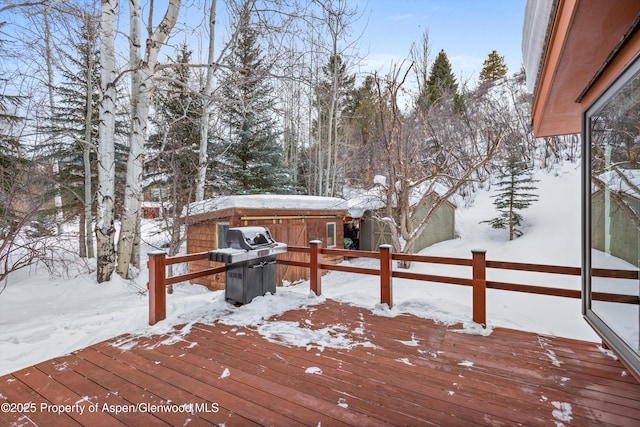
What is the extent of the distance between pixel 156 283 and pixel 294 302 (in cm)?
185

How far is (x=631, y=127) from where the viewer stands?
76.9 inches

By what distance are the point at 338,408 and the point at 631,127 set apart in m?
2.67

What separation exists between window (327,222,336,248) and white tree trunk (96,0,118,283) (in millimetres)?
6230

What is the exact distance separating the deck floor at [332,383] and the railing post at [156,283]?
418mm

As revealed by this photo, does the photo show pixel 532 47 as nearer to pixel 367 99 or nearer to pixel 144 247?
pixel 144 247

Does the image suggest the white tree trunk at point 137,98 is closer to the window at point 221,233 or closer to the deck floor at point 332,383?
the window at point 221,233

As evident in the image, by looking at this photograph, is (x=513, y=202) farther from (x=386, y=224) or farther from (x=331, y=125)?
(x=331, y=125)

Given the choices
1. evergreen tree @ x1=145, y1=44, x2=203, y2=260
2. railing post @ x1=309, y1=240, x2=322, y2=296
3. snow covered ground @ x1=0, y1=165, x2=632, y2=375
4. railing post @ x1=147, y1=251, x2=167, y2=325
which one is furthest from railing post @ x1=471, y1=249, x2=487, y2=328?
evergreen tree @ x1=145, y1=44, x2=203, y2=260

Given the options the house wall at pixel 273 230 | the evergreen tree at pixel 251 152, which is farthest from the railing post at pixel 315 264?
the evergreen tree at pixel 251 152

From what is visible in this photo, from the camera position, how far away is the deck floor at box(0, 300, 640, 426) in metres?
2.02

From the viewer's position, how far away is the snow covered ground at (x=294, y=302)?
3410 mm

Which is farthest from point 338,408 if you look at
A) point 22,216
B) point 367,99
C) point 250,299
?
point 367,99

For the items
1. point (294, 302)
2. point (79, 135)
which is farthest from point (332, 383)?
point (79, 135)

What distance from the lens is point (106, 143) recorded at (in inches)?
243
